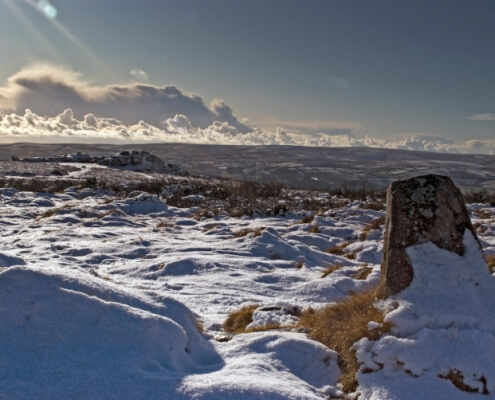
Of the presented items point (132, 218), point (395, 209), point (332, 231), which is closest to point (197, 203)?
point (132, 218)

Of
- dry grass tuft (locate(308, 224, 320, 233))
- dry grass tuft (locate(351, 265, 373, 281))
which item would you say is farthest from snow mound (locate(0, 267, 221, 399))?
dry grass tuft (locate(308, 224, 320, 233))

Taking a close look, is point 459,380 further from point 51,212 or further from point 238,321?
point 51,212

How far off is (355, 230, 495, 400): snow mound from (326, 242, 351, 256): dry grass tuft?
4657 mm

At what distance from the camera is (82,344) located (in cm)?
292

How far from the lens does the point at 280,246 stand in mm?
8484

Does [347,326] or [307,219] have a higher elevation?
[347,326]

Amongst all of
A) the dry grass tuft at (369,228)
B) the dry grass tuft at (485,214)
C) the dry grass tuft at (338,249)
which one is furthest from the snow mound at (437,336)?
the dry grass tuft at (485,214)

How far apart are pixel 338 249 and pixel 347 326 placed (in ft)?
17.3

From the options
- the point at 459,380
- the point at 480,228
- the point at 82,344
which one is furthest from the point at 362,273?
the point at 480,228

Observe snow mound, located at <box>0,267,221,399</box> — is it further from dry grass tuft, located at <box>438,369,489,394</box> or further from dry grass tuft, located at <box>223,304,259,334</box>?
dry grass tuft, located at <box>438,369,489,394</box>

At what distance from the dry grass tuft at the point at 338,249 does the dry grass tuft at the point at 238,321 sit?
14.2 ft

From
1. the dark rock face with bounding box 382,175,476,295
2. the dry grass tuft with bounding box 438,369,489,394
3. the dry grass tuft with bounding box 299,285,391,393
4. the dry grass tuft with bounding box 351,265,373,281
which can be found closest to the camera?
the dry grass tuft with bounding box 438,369,489,394

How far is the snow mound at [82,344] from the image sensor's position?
249 cm

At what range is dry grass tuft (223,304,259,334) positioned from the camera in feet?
14.7
